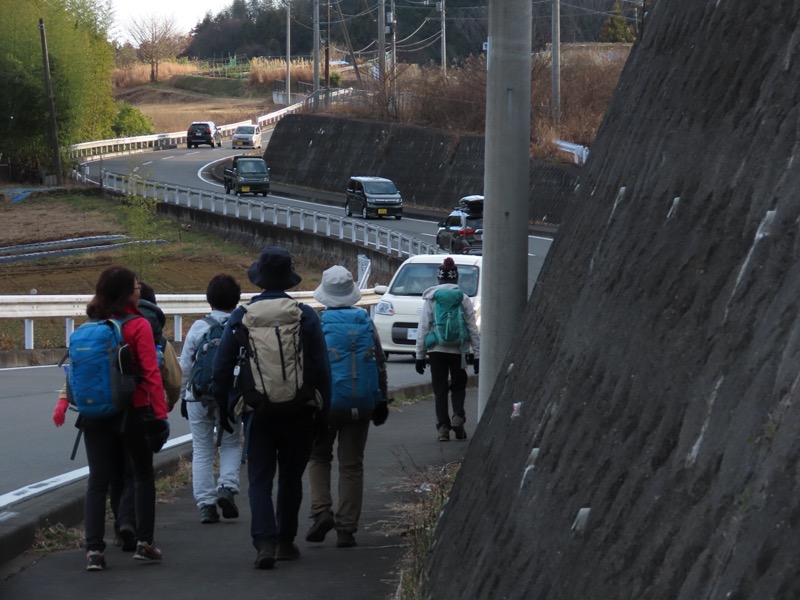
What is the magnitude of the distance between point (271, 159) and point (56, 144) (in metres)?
11.8

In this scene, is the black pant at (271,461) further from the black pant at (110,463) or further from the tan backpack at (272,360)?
the black pant at (110,463)

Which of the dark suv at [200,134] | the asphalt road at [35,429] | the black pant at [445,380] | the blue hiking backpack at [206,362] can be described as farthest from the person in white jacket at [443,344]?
the dark suv at [200,134]

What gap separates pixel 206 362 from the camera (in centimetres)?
768

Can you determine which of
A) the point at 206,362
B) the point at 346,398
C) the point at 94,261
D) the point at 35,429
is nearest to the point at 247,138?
the point at 94,261

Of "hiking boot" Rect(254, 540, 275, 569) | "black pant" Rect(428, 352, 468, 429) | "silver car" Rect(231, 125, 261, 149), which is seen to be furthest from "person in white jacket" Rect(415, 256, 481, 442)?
"silver car" Rect(231, 125, 261, 149)

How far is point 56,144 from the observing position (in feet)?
214

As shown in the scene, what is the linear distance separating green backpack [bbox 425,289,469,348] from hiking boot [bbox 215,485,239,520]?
3.53 metres

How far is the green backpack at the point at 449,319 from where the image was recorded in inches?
445

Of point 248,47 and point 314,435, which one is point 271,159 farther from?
point 248,47

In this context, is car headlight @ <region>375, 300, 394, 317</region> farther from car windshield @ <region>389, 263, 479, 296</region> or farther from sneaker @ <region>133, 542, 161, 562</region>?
sneaker @ <region>133, 542, 161, 562</region>

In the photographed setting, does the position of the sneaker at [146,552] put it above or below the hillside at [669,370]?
below

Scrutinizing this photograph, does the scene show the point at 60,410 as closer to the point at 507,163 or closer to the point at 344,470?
the point at 344,470

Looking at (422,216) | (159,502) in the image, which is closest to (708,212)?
(159,502)

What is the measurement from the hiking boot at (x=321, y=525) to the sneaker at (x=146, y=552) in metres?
1.03
